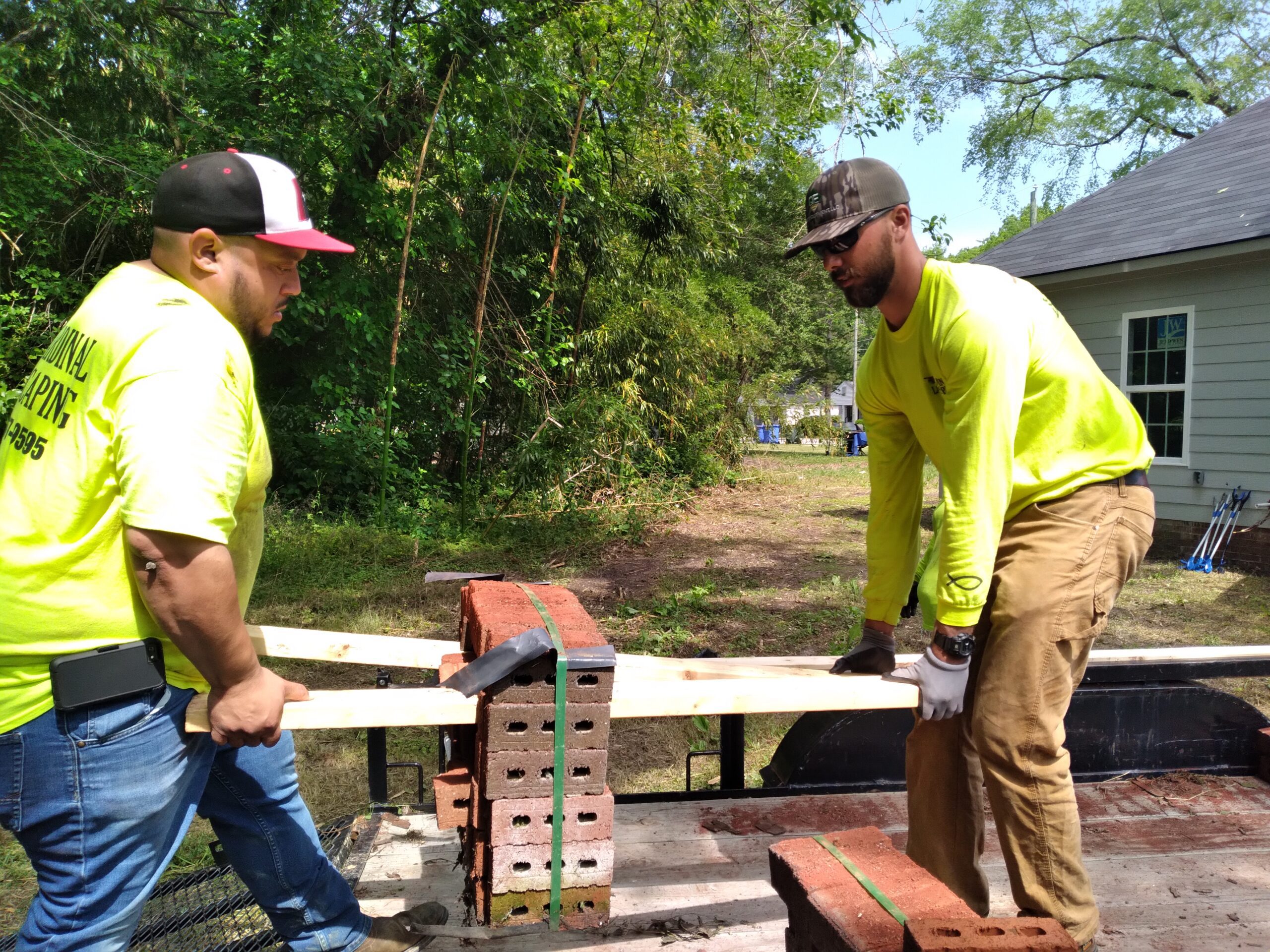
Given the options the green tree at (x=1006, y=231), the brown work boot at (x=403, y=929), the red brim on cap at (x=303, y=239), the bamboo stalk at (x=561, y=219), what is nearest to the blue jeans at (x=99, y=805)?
the brown work boot at (x=403, y=929)

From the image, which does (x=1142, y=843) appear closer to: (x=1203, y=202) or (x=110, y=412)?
(x=110, y=412)

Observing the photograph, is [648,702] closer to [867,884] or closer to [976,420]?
[867,884]

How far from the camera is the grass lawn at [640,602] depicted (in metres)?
4.69

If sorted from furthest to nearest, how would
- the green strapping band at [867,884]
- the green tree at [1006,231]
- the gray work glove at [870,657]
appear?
the green tree at [1006,231]
the gray work glove at [870,657]
the green strapping band at [867,884]

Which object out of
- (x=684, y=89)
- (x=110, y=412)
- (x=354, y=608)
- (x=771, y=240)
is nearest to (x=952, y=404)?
(x=110, y=412)

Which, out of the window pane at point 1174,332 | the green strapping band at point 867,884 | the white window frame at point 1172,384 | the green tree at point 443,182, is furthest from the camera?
the window pane at point 1174,332

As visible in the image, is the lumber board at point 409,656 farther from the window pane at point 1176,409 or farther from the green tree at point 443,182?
the window pane at point 1176,409

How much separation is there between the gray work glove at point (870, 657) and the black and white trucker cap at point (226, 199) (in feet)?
6.09

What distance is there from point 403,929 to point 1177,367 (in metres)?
10.6

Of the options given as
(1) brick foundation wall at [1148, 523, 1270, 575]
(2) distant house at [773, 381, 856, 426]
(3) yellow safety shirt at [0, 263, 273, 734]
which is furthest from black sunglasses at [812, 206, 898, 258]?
(2) distant house at [773, 381, 856, 426]

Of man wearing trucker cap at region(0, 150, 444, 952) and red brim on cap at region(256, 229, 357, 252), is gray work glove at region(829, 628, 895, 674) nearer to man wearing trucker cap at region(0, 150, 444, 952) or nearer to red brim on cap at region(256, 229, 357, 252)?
man wearing trucker cap at region(0, 150, 444, 952)

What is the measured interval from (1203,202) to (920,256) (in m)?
10.2

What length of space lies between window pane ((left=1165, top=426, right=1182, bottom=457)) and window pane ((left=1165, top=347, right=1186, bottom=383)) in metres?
0.55

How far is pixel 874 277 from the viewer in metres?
2.40
